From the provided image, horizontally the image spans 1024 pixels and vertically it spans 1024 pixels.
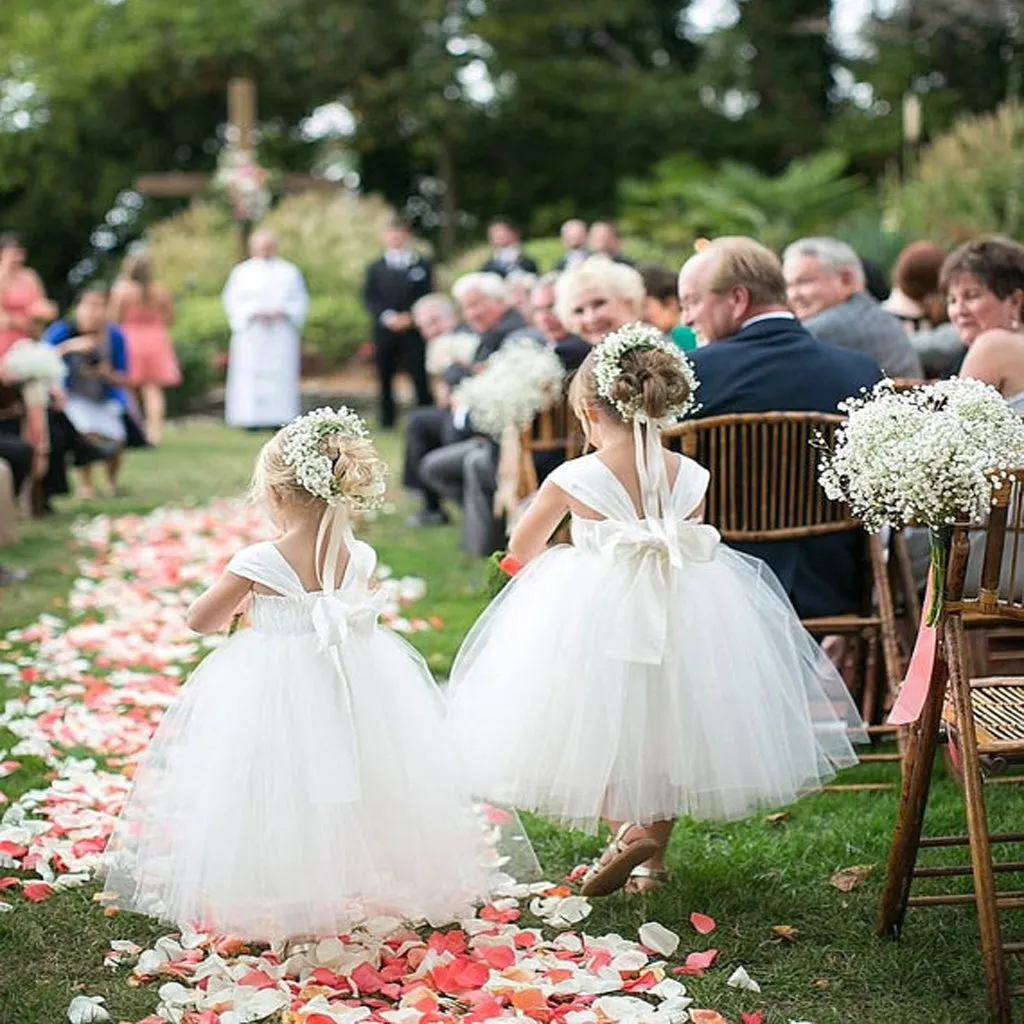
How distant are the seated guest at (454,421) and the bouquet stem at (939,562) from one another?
203 inches

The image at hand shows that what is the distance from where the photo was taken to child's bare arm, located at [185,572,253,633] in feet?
12.0

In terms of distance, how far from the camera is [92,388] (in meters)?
11.5

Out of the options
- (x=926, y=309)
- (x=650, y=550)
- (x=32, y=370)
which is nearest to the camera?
(x=650, y=550)

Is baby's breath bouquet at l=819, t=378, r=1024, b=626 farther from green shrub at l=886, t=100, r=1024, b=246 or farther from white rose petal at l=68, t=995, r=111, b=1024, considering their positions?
green shrub at l=886, t=100, r=1024, b=246

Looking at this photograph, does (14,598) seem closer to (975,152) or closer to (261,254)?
(261,254)

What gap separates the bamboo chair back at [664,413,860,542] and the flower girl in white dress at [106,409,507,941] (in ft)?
4.63

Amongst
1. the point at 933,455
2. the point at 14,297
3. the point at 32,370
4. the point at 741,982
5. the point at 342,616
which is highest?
the point at 14,297

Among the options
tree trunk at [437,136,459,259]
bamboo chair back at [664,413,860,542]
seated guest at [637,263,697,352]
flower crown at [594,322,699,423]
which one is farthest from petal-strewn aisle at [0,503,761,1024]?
tree trunk at [437,136,459,259]

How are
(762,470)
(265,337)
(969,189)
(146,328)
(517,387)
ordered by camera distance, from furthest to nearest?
(146,328) < (265,337) < (969,189) < (517,387) < (762,470)

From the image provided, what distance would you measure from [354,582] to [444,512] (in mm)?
6395

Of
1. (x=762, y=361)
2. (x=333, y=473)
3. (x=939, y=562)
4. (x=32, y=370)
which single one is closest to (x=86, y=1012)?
(x=333, y=473)

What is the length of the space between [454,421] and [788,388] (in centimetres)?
432

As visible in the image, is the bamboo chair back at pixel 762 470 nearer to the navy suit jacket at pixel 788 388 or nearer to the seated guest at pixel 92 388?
the navy suit jacket at pixel 788 388

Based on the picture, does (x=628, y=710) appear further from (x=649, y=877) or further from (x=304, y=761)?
(x=304, y=761)
